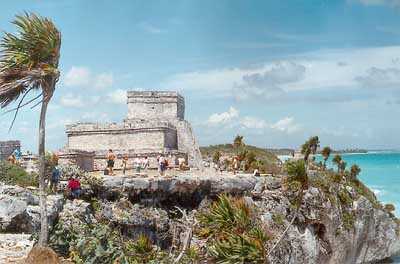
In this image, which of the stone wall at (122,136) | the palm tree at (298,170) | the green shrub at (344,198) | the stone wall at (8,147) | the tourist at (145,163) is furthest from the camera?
the green shrub at (344,198)

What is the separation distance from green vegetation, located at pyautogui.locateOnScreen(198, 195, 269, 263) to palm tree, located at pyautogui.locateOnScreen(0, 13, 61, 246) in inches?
202

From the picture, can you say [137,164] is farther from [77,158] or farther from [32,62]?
[32,62]

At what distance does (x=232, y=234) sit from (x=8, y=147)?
68.3 feet

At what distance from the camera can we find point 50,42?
37.9ft

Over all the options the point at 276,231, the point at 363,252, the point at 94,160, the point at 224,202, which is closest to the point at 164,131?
the point at 94,160

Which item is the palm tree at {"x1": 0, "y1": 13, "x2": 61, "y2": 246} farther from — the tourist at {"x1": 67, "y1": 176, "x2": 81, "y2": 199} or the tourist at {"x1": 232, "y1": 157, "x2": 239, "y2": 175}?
the tourist at {"x1": 232, "y1": 157, "x2": 239, "y2": 175}

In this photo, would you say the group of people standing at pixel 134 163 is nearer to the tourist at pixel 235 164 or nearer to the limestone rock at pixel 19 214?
the tourist at pixel 235 164

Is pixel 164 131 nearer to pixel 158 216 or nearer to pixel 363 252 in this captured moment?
pixel 158 216

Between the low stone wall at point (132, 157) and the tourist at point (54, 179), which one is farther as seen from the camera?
the low stone wall at point (132, 157)

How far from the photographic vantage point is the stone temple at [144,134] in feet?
107

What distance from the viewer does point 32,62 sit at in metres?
11.4

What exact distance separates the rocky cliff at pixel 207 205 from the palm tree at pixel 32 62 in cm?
421

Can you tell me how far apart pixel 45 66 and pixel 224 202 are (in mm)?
5893

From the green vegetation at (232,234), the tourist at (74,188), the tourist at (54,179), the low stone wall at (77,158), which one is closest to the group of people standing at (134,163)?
the low stone wall at (77,158)
